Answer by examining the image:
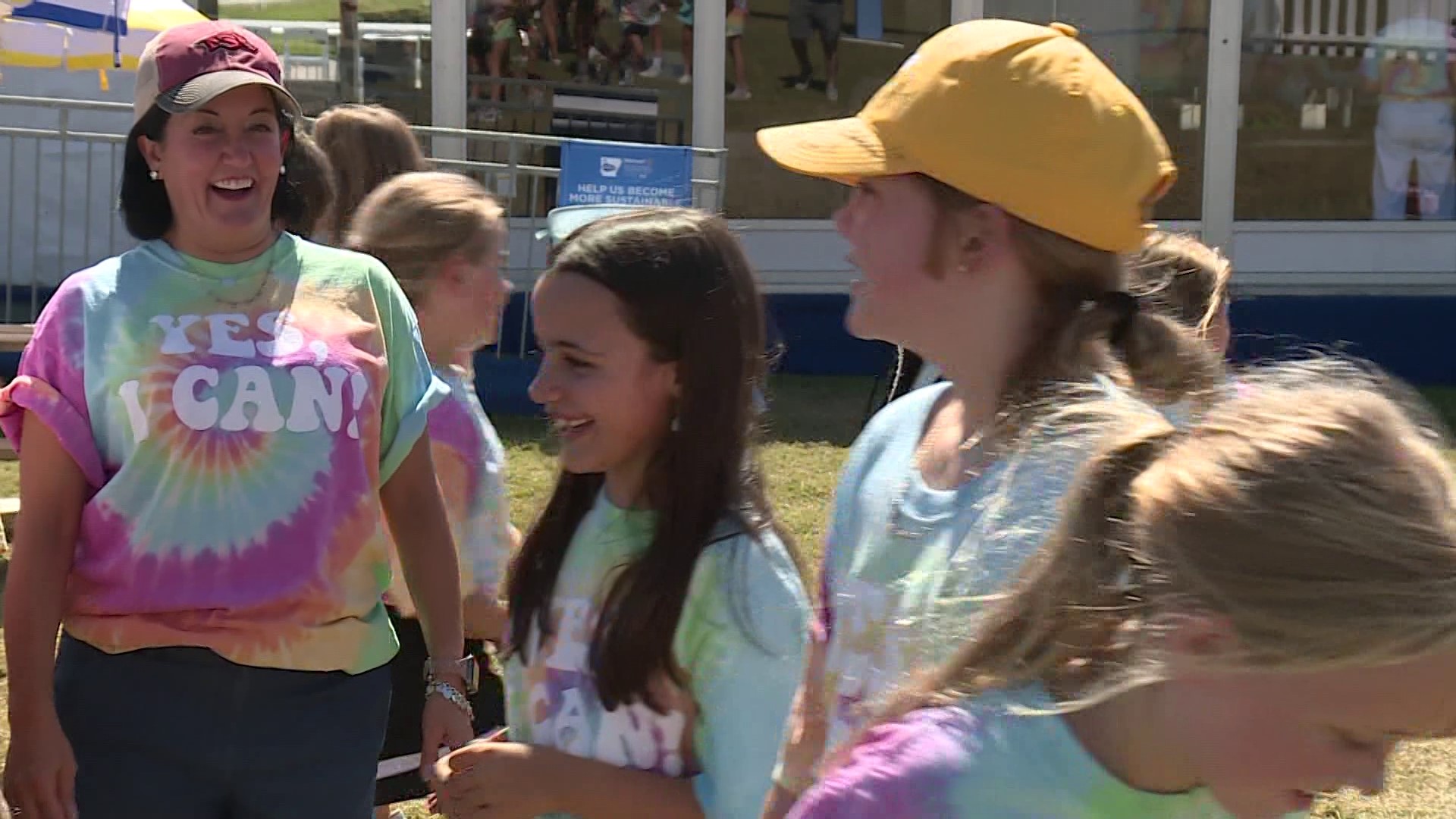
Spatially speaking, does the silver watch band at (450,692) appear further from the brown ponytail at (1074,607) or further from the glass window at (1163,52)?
the glass window at (1163,52)

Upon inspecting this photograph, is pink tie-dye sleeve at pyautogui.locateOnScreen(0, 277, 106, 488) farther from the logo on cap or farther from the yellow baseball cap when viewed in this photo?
the yellow baseball cap

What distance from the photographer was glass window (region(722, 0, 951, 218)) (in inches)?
450

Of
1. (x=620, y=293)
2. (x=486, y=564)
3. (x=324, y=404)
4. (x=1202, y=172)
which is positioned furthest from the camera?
(x=1202, y=172)

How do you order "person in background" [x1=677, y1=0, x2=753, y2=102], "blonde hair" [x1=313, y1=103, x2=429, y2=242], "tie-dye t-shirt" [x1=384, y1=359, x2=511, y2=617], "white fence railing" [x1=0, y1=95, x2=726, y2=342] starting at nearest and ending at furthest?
"tie-dye t-shirt" [x1=384, y1=359, x2=511, y2=617] < "blonde hair" [x1=313, y1=103, x2=429, y2=242] < "white fence railing" [x1=0, y1=95, x2=726, y2=342] < "person in background" [x1=677, y1=0, x2=753, y2=102]

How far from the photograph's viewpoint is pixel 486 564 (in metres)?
3.04

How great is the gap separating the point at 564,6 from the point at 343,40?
139 cm

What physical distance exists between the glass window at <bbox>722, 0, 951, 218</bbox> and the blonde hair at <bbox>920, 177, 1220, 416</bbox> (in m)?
9.63

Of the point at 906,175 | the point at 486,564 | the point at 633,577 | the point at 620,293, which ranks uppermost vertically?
the point at 906,175

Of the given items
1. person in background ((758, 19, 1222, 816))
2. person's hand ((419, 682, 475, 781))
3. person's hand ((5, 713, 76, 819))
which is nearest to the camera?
person in background ((758, 19, 1222, 816))

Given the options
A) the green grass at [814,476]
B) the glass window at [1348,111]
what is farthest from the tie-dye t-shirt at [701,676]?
the glass window at [1348,111]

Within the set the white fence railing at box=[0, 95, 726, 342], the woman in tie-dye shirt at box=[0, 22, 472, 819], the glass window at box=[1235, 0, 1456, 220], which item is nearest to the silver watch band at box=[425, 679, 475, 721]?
the woman in tie-dye shirt at box=[0, 22, 472, 819]

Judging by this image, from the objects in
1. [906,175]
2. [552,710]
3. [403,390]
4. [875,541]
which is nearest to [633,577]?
[552,710]

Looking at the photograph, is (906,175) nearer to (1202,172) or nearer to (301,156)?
(301,156)

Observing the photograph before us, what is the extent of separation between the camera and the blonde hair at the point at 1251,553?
1063mm
